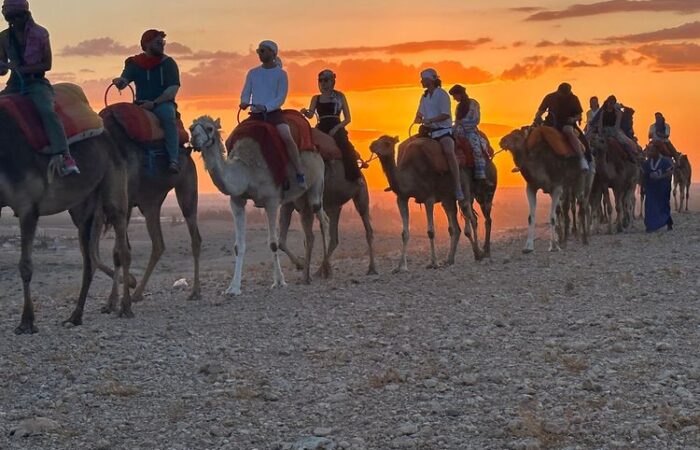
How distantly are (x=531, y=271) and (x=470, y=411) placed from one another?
840 cm

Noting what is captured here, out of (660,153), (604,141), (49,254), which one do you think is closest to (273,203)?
(604,141)

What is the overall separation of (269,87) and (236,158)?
105 cm

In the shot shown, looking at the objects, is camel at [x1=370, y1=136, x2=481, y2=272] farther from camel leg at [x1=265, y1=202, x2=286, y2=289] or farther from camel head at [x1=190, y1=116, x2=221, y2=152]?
camel head at [x1=190, y1=116, x2=221, y2=152]

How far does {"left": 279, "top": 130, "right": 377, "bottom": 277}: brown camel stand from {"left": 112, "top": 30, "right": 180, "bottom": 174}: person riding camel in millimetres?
3115

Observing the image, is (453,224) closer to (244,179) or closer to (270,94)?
(270,94)

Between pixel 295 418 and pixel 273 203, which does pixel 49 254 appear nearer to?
pixel 273 203

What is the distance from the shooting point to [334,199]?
17094 mm

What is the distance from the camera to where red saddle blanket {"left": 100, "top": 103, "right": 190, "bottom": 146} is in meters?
12.8

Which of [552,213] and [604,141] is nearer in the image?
[552,213]

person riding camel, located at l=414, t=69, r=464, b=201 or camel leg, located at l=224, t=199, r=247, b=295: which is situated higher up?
person riding camel, located at l=414, t=69, r=464, b=201

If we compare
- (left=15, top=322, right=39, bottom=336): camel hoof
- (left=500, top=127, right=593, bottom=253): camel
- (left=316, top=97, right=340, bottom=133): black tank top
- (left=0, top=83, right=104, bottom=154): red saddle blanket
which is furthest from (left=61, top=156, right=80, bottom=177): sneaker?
(left=500, top=127, right=593, bottom=253): camel

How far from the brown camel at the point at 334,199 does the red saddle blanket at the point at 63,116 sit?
4664mm

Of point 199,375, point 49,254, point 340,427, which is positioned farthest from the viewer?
point 49,254

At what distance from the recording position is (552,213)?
2016 cm
